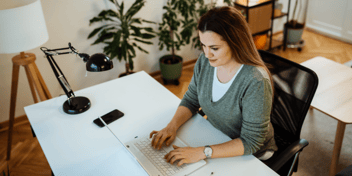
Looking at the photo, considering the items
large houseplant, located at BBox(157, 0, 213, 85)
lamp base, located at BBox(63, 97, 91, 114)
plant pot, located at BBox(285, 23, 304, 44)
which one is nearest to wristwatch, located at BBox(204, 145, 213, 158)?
lamp base, located at BBox(63, 97, 91, 114)

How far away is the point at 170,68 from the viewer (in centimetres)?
326

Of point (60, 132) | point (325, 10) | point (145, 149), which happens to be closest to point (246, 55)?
point (145, 149)

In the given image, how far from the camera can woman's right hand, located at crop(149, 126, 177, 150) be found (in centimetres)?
134

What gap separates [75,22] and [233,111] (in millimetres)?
2044

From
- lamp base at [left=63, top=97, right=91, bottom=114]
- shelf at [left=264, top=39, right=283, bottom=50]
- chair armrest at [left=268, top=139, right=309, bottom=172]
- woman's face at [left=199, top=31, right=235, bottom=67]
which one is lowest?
shelf at [left=264, top=39, right=283, bottom=50]

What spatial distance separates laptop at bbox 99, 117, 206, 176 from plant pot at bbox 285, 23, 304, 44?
Result: 311 cm

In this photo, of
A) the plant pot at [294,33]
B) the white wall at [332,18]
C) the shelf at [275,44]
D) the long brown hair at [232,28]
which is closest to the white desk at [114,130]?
the long brown hair at [232,28]

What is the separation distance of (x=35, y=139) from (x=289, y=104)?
2.23m

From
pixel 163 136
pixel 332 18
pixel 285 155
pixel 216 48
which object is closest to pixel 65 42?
pixel 163 136

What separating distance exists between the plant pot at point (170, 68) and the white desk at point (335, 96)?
1.45m

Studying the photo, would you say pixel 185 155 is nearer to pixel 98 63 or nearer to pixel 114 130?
pixel 114 130

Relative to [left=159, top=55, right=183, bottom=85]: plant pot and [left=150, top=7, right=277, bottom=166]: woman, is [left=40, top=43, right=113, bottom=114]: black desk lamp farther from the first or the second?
[left=159, top=55, right=183, bottom=85]: plant pot

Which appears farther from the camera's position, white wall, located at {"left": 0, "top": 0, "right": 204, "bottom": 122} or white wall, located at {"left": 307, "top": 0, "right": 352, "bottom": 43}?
white wall, located at {"left": 307, "top": 0, "right": 352, "bottom": 43}

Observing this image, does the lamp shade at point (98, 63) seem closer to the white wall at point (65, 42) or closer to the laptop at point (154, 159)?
the laptop at point (154, 159)
